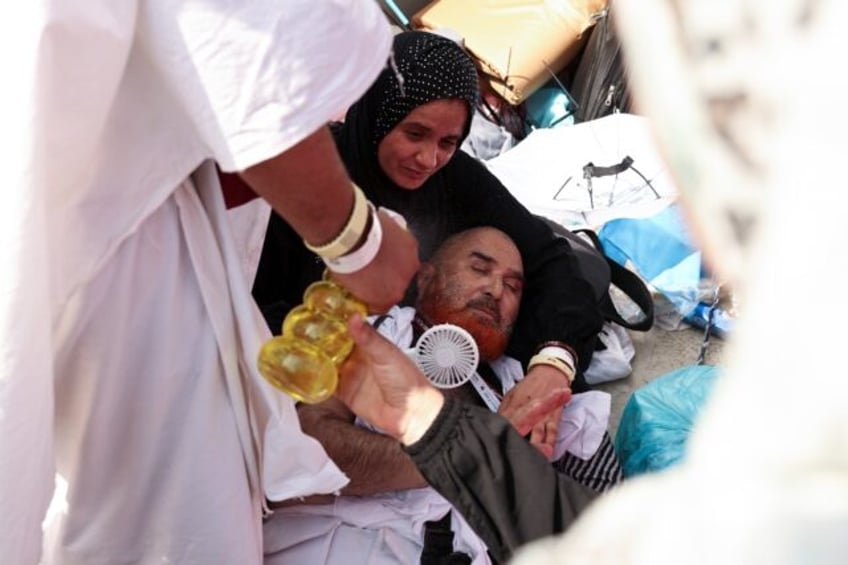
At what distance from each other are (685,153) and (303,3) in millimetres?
630

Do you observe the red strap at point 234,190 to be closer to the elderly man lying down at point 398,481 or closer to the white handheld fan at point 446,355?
the elderly man lying down at point 398,481

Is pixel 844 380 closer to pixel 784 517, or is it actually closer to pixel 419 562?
pixel 784 517

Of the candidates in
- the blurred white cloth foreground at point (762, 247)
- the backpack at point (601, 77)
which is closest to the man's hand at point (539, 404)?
the blurred white cloth foreground at point (762, 247)

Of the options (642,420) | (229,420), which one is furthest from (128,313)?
(642,420)

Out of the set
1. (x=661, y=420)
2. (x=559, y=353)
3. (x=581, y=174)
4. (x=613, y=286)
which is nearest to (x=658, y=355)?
(x=613, y=286)

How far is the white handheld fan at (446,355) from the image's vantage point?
1845 millimetres

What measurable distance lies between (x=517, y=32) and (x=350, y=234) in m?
3.02

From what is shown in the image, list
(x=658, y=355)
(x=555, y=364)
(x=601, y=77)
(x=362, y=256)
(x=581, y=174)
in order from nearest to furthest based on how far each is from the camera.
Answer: (x=362, y=256), (x=555, y=364), (x=658, y=355), (x=581, y=174), (x=601, y=77)

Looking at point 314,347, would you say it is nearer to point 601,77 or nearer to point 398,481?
point 398,481

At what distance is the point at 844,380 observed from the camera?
0.36 meters

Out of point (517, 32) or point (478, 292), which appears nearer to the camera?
point (478, 292)

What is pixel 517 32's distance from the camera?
12.8 feet

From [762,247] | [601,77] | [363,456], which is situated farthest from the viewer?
[601,77]

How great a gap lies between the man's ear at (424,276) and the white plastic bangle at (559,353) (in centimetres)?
30
